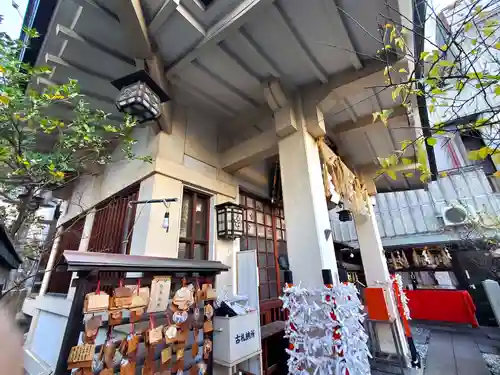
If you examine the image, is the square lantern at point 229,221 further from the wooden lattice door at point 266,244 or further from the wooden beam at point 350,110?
the wooden beam at point 350,110

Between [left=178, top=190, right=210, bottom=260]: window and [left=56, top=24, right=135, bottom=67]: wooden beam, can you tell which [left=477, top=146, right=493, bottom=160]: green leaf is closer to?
[left=178, top=190, right=210, bottom=260]: window

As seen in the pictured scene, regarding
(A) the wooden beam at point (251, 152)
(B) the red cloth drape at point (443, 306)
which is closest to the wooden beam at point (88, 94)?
(A) the wooden beam at point (251, 152)

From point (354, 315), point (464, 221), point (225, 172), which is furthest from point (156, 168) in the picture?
point (464, 221)

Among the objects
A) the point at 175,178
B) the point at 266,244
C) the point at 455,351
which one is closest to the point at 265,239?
the point at 266,244

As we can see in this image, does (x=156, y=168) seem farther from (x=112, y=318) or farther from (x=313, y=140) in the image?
(x=313, y=140)

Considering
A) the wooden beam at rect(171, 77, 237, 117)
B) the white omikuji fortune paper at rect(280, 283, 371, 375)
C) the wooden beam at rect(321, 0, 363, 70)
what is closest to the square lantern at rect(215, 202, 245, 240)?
the white omikuji fortune paper at rect(280, 283, 371, 375)

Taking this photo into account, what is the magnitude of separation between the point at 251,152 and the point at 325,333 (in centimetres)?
270

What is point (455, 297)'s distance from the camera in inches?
265

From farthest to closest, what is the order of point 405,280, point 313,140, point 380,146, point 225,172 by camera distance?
1. point 405,280
2. point 380,146
3. point 225,172
4. point 313,140

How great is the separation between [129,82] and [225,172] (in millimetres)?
2119

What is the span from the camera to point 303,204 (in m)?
2.98

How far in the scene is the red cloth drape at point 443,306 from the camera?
21.3 feet

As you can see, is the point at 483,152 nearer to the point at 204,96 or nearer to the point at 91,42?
the point at 204,96

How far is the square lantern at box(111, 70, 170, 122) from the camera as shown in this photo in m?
2.35
